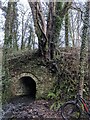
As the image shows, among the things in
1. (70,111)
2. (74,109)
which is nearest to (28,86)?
(70,111)

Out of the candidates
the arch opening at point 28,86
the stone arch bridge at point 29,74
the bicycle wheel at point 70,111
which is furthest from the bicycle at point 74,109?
the arch opening at point 28,86

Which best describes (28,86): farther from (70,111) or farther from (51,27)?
(70,111)

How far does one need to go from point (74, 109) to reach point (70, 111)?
0.72 feet

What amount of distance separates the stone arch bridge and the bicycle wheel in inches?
81.0

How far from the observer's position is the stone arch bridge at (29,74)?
8586mm

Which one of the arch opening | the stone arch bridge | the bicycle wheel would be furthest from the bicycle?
the arch opening

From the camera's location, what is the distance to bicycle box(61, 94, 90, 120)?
597 centimetres

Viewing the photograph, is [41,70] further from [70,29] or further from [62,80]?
[70,29]

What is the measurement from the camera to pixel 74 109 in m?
6.08

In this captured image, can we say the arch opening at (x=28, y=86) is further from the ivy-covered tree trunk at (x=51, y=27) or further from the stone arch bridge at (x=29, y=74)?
the ivy-covered tree trunk at (x=51, y=27)

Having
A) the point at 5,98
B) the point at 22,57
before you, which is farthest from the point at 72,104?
the point at 22,57

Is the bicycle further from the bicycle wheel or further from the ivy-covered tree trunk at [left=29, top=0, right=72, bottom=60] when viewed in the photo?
the ivy-covered tree trunk at [left=29, top=0, right=72, bottom=60]

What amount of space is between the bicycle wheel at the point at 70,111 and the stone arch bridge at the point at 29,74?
206 centimetres

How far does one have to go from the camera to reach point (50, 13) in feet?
28.4
